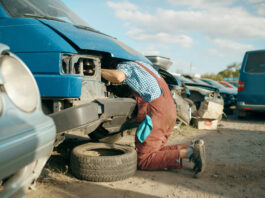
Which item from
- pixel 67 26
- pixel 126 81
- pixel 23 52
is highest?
pixel 67 26

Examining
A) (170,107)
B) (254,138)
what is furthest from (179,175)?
(254,138)

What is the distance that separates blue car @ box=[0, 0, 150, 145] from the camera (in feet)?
7.52

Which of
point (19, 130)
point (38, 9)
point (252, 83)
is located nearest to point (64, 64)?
point (38, 9)

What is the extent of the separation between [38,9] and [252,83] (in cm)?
610

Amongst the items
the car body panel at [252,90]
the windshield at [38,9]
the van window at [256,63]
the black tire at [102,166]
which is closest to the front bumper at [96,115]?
the black tire at [102,166]

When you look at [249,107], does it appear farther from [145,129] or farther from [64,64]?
[64,64]

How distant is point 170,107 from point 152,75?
1.42 ft

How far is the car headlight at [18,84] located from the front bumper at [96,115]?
0.54m

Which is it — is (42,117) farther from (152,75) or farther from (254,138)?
(254,138)

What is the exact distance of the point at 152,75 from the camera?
10.4 ft

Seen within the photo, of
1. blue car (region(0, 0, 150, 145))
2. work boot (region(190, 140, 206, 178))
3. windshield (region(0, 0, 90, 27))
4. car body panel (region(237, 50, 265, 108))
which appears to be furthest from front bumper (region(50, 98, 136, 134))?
car body panel (region(237, 50, 265, 108))

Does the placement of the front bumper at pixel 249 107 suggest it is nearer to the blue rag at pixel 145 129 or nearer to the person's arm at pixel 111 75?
the blue rag at pixel 145 129

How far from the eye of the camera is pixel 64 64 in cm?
239

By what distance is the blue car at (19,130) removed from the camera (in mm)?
1304
